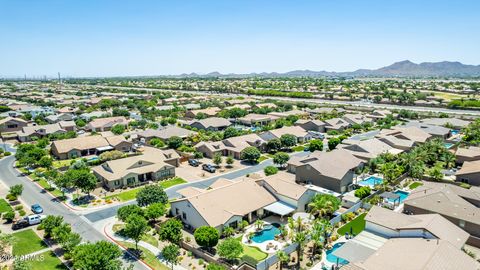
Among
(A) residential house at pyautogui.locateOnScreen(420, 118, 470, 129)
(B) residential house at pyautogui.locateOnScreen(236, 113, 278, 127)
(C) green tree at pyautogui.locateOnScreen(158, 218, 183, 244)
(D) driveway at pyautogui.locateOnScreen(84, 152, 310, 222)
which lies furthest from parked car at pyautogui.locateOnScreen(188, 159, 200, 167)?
(A) residential house at pyautogui.locateOnScreen(420, 118, 470, 129)

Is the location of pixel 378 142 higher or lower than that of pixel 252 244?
higher

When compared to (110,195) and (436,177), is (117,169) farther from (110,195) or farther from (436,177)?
(436,177)

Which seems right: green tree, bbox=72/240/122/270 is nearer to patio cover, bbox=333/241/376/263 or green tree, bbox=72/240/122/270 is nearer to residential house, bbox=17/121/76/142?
patio cover, bbox=333/241/376/263

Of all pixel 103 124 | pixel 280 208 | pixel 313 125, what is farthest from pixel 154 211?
pixel 103 124

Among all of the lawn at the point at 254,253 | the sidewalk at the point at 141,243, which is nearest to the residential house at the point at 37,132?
the sidewalk at the point at 141,243

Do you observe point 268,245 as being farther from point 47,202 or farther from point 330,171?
point 47,202

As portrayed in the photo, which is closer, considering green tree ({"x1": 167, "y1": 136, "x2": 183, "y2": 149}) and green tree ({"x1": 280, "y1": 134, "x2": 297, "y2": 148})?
green tree ({"x1": 280, "y1": 134, "x2": 297, "y2": 148})

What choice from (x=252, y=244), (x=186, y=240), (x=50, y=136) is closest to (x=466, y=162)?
(x=252, y=244)

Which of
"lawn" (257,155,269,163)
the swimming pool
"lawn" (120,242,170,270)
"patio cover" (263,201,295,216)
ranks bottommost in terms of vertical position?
"lawn" (120,242,170,270)
